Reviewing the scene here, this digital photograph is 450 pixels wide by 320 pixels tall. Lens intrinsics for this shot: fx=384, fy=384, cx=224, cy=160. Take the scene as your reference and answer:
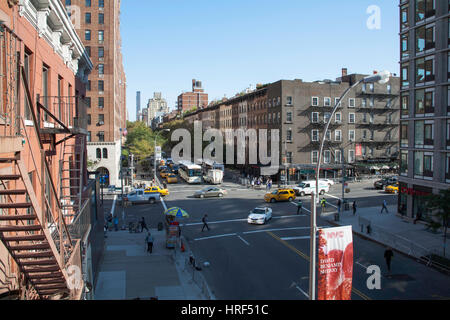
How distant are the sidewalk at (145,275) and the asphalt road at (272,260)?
98 cm

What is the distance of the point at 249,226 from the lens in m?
29.2

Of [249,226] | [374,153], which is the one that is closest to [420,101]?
[249,226]

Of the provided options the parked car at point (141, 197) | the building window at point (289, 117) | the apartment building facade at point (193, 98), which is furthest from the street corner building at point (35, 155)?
the apartment building facade at point (193, 98)

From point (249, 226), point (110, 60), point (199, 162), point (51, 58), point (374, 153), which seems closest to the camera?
point (51, 58)

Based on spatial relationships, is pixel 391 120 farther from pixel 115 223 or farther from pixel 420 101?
pixel 115 223

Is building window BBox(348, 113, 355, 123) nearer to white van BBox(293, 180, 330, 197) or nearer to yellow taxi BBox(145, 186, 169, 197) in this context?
white van BBox(293, 180, 330, 197)

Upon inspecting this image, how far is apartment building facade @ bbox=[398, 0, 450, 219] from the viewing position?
28.0m

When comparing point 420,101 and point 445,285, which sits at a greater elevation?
point 420,101

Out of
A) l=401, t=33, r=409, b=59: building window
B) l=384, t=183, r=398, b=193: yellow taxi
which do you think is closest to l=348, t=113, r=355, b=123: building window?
l=384, t=183, r=398, b=193: yellow taxi

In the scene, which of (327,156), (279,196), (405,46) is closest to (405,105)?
(405,46)

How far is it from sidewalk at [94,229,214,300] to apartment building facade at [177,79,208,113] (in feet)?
546

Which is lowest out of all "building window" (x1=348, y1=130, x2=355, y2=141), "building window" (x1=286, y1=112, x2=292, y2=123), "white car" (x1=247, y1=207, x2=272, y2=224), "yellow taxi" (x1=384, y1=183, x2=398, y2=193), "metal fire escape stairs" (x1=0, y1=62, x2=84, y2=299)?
"white car" (x1=247, y1=207, x2=272, y2=224)

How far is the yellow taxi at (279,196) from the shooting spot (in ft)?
132
